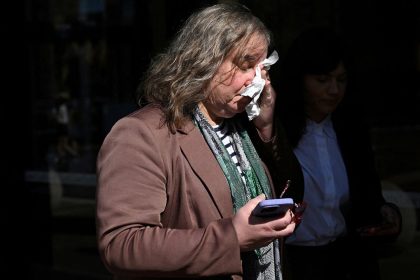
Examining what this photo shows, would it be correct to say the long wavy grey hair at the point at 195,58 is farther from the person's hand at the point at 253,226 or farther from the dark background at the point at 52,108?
the dark background at the point at 52,108

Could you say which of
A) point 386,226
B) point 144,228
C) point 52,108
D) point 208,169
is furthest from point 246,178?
point 52,108

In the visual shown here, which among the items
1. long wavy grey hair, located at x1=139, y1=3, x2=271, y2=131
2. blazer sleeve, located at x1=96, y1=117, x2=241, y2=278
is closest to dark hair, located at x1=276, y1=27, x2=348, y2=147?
long wavy grey hair, located at x1=139, y1=3, x2=271, y2=131

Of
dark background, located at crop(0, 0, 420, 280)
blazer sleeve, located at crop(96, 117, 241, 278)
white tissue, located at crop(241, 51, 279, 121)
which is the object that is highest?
white tissue, located at crop(241, 51, 279, 121)

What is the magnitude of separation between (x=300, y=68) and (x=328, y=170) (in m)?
0.41

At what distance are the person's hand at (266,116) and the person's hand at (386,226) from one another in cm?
75

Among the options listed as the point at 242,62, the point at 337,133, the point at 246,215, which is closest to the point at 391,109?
the point at 337,133

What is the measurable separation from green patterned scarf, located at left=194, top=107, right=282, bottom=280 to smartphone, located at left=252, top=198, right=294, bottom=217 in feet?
0.64

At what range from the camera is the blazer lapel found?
224 centimetres

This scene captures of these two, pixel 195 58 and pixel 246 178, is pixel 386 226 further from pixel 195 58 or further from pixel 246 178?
pixel 195 58

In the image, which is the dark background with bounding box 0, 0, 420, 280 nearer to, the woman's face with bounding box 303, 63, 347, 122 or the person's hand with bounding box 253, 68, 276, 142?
the woman's face with bounding box 303, 63, 347, 122

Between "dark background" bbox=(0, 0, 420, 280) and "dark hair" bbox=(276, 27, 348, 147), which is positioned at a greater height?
"dark hair" bbox=(276, 27, 348, 147)

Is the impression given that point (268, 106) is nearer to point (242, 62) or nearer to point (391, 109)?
point (242, 62)

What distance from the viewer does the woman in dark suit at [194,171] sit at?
2.10 metres

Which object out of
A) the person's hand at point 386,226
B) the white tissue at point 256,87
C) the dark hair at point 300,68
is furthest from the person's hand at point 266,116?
the person's hand at point 386,226
